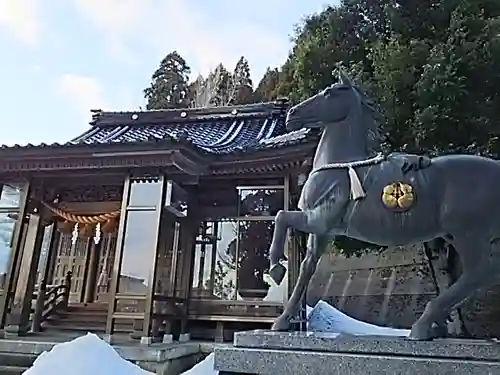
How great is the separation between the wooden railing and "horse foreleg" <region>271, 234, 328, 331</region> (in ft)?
23.5

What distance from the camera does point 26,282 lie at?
8.20m

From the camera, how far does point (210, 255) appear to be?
8.34m

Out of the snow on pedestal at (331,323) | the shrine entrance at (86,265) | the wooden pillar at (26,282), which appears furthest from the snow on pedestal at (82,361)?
the shrine entrance at (86,265)

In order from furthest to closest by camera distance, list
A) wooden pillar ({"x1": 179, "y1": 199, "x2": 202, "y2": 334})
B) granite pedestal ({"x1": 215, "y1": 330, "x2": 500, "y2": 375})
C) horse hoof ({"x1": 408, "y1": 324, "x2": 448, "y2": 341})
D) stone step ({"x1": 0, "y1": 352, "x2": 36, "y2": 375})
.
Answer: wooden pillar ({"x1": 179, "y1": 199, "x2": 202, "y2": 334}), stone step ({"x1": 0, "y1": 352, "x2": 36, "y2": 375}), horse hoof ({"x1": 408, "y1": 324, "x2": 448, "y2": 341}), granite pedestal ({"x1": 215, "y1": 330, "x2": 500, "y2": 375})

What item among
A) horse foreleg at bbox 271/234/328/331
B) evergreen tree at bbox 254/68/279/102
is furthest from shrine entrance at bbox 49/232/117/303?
evergreen tree at bbox 254/68/279/102

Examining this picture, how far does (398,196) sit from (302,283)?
85 cm

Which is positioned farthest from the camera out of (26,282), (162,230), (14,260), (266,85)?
(266,85)

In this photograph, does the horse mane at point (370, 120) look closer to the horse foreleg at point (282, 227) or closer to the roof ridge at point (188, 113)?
the horse foreleg at point (282, 227)

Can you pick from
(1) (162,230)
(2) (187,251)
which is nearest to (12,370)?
(1) (162,230)

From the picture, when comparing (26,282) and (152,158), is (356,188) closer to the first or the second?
(152,158)

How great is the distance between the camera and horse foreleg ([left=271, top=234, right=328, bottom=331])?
9.12 feet

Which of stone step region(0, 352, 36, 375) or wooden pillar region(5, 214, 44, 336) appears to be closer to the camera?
stone step region(0, 352, 36, 375)

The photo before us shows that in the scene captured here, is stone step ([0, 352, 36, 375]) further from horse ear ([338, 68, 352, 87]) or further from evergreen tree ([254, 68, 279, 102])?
evergreen tree ([254, 68, 279, 102])

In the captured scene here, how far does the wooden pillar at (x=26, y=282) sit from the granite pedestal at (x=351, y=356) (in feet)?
22.3
